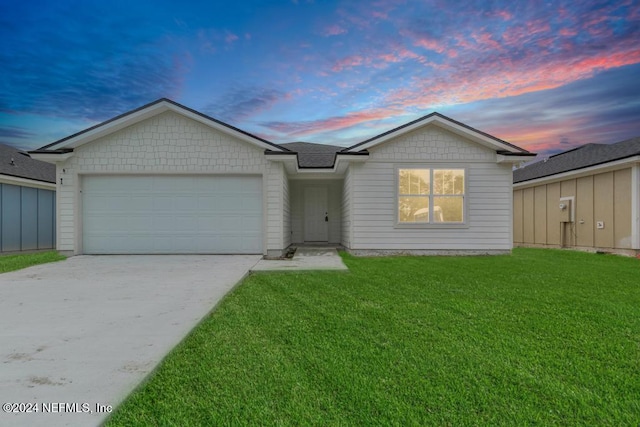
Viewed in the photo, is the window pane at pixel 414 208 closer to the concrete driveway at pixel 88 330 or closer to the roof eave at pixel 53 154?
the concrete driveway at pixel 88 330

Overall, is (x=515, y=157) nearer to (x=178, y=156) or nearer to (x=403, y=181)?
(x=403, y=181)

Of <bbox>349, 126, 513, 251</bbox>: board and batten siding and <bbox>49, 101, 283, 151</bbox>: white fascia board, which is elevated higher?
<bbox>49, 101, 283, 151</bbox>: white fascia board

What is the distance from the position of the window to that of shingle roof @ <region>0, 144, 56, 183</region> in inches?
481

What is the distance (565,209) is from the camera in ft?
40.2

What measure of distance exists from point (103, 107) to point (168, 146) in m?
8.64

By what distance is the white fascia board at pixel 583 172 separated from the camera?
946cm

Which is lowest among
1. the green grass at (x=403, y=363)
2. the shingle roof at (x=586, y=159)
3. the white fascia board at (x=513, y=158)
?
the green grass at (x=403, y=363)

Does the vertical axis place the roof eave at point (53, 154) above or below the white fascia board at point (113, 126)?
below

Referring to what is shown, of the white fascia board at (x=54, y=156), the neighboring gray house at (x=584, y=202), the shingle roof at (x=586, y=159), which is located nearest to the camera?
the white fascia board at (x=54, y=156)

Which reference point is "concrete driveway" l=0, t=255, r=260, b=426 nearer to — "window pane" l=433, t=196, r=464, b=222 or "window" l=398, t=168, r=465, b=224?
"window" l=398, t=168, r=465, b=224

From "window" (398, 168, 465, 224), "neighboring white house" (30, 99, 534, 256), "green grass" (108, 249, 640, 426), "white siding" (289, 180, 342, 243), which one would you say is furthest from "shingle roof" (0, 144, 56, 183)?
"window" (398, 168, 465, 224)

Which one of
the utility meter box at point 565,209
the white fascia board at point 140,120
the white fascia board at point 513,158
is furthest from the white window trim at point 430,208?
the utility meter box at point 565,209

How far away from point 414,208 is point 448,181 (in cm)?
126

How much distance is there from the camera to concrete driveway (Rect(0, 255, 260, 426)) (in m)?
1.77
